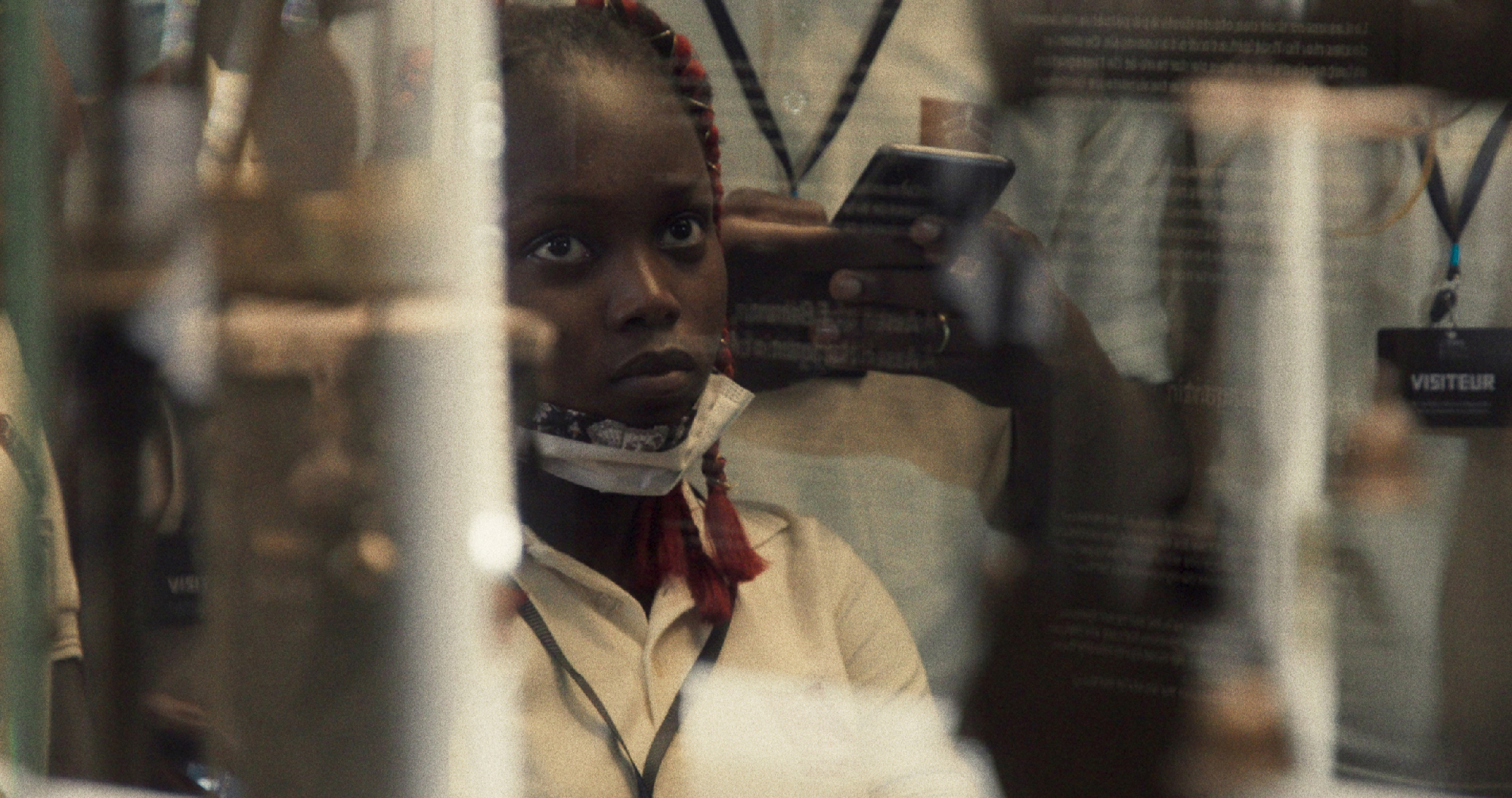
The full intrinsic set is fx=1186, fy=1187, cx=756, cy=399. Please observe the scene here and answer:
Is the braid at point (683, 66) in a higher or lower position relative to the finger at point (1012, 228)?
higher

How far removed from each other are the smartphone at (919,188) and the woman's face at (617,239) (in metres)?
0.08

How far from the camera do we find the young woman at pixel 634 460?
1.94ft

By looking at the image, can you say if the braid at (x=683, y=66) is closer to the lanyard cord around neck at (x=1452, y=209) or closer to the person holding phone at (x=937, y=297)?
the person holding phone at (x=937, y=297)

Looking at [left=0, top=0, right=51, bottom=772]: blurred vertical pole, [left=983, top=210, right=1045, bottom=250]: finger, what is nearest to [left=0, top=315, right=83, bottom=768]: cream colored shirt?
[left=0, top=0, right=51, bottom=772]: blurred vertical pole

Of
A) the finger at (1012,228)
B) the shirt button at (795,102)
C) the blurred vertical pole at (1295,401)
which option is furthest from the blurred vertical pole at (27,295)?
the blurred vertical pole at (1295,401)

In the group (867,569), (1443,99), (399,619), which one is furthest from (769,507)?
(1443,99)

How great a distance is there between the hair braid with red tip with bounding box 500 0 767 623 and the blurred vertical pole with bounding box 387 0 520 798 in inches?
1.3

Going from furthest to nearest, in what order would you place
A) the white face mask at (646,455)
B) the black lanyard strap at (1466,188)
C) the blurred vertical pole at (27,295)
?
the blurred vertical pole at (27,295)
the white face mask at (646,455)
the black lanyard strap at (1466,188)

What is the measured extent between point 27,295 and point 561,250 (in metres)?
0.39

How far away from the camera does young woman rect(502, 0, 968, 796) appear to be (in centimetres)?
59

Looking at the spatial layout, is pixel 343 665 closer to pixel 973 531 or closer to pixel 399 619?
pixel 399 619

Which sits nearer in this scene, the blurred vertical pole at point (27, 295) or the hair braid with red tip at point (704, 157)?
the hair braid with red tip at point (704, 157)

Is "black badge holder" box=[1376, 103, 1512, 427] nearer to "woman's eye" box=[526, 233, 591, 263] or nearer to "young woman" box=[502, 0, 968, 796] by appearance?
"young woman" box=[502, 0, 968, 796]

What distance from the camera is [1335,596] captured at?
0.53 m
